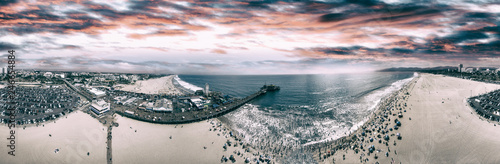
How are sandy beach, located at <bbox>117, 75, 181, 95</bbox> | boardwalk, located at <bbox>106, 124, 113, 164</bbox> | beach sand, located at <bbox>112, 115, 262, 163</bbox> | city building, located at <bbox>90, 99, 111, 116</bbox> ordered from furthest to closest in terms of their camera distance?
sandy beach, located at <bbox>117, 75, 181, 95</bbox>
city building, located at <bbox>90, 99, 111, 116</bbox>
beach sand, located at <bbox>112, 115, 262, 163</bbox>
boardwalk, located at <bbox>106, 124, 113, 164</bbox>

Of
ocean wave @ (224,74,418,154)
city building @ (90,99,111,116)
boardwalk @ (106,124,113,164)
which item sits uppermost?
Result: city building @ (90,99,111,116)

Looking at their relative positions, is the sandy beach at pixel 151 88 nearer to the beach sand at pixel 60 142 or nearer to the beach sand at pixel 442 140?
the beach sand at pixel 60 142

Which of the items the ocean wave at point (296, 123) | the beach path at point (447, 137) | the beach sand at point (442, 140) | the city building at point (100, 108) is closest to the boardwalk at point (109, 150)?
the city building at point (100, 108)

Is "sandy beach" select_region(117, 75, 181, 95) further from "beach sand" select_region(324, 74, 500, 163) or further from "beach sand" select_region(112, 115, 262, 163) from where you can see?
"beach sand" select_region(324, 74, 500, 163)

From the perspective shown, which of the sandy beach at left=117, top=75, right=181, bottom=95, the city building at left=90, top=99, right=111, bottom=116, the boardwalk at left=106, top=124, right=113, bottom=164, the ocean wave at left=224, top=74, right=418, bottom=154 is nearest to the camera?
the boardwalk at left=106, top=124, right=113, bottom=164

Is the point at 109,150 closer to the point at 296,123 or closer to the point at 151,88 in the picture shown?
the point at 296,123

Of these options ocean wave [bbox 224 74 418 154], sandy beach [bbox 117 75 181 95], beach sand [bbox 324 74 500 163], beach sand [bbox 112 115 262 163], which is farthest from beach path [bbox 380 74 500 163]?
sandy beach [bbox 117 75 181 95]

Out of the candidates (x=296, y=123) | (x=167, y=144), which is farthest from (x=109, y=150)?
(x=296, y=123)
